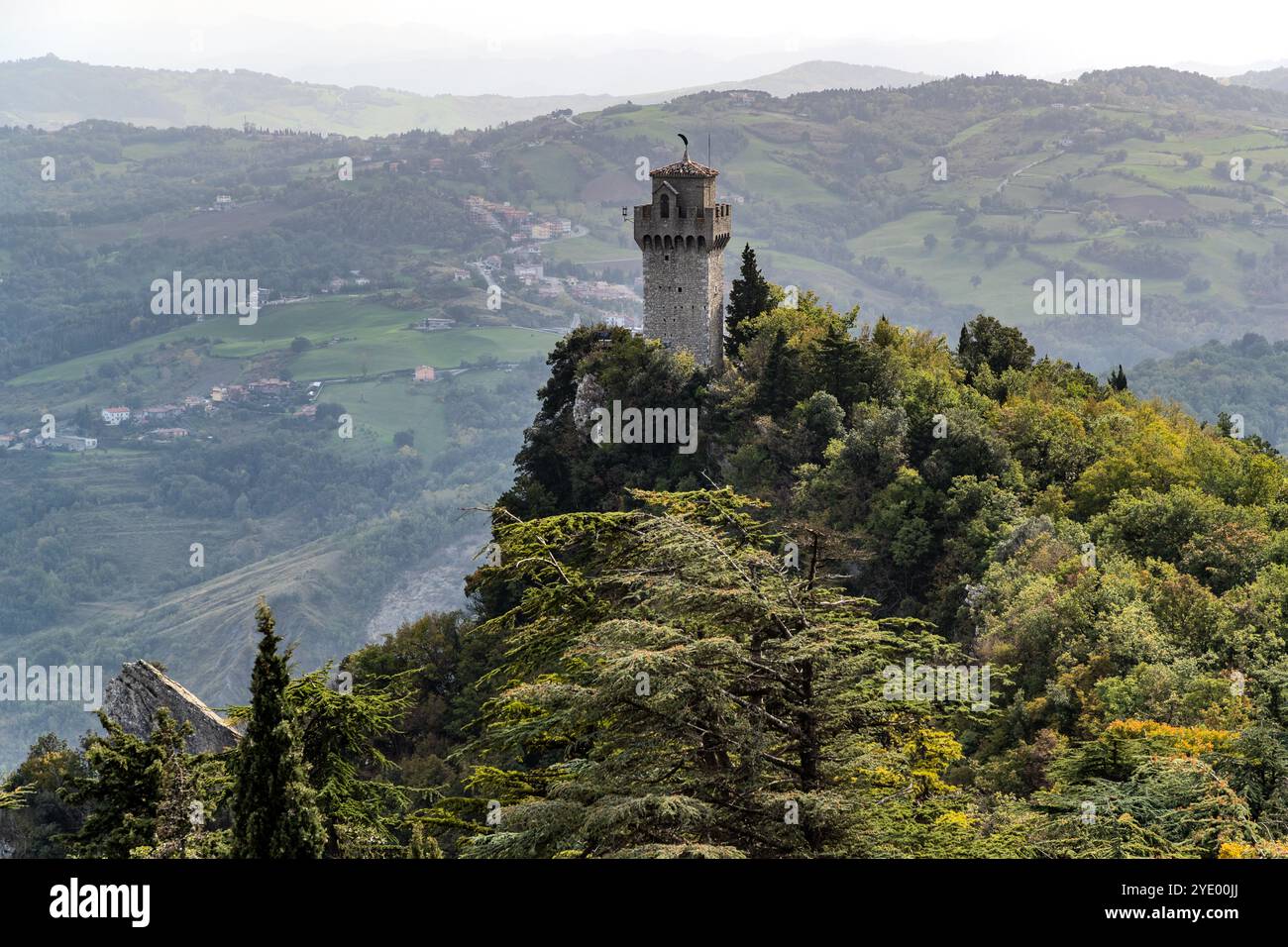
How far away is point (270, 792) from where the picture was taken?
16.1 metres

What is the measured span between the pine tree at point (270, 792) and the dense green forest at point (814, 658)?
0.05 m

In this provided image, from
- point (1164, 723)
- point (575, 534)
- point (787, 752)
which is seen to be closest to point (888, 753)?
point (787, 752)

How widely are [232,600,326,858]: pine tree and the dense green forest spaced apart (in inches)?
1.8

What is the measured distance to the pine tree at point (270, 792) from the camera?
52.7 feet

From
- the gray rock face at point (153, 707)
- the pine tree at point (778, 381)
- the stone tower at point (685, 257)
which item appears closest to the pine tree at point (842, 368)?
the pine tree at point (778, 381)

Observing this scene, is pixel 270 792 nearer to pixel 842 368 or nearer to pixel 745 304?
pixel 842 368

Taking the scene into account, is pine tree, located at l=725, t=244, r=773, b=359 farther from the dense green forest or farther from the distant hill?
the distant hill

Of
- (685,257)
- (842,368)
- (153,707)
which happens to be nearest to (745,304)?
(685,257)

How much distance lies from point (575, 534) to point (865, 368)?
136 ft

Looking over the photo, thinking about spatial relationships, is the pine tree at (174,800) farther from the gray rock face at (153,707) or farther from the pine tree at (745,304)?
the pine tree at (745,304)

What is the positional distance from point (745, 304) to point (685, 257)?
4.38 m
